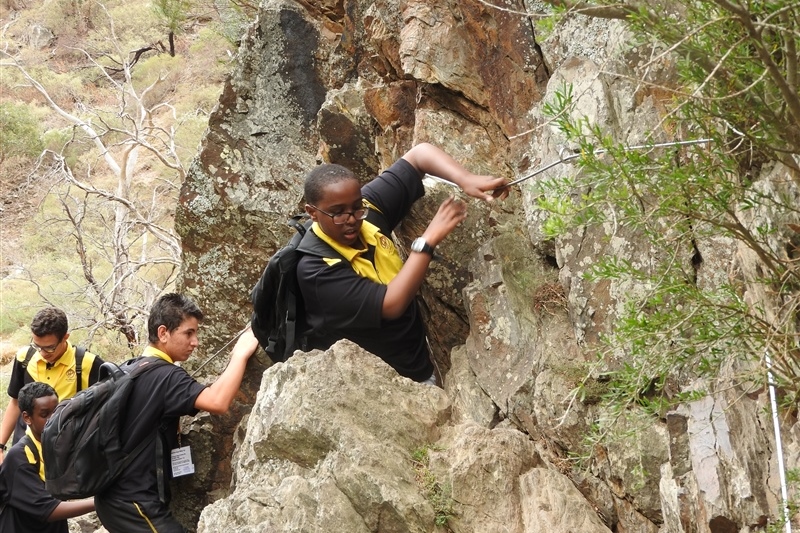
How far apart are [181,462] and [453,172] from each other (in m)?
3.07

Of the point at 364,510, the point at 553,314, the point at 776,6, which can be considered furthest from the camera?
the point at 553,314

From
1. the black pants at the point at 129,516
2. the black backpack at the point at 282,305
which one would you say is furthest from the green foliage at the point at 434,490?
the black pants at the point at 129,516

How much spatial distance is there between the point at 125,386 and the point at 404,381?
2.04m

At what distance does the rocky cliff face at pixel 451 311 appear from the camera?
405 centimetres

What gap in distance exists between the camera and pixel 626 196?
2.98 m

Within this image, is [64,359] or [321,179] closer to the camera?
[321,179]

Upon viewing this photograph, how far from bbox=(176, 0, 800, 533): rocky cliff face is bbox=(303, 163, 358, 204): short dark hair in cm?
100

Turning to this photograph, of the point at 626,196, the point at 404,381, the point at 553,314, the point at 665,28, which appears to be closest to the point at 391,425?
the point at 404,381

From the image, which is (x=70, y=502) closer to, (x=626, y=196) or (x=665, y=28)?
(x=626, y=196)

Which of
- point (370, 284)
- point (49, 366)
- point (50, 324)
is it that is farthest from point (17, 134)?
point (370, 284)

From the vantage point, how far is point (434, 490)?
421cm

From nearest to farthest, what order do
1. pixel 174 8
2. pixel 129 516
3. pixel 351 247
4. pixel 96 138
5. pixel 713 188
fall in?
pixel 713 188, pixel 351 247, pixel 129 516, pixel 96 138, pixel 174 8

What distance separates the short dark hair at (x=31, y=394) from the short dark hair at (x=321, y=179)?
281cm

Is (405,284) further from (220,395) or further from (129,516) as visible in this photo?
(129,516)
